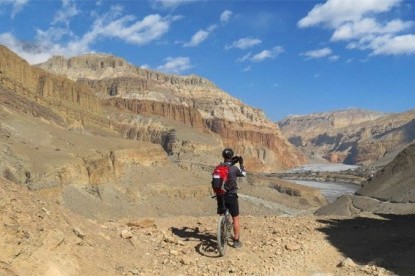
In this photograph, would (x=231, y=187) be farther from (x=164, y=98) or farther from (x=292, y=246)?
(x=164, y=98)

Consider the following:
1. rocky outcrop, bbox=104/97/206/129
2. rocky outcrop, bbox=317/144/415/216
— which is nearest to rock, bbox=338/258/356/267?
rocky outcrop, bbox=317/144/415/216

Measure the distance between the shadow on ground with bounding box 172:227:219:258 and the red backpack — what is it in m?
1.19

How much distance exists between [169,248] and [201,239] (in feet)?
3.22

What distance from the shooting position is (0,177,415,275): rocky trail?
27.6 feet

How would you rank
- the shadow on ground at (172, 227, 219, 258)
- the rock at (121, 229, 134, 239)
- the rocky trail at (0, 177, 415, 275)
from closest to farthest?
the rocky trail at (0, 177, 415, 275) < the shadow on ground at (172, 227, 219, 258) < the rock at (121, 229, 134, 239)

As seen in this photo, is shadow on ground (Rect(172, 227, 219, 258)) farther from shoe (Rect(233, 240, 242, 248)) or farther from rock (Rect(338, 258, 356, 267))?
rock (Rect(338, 258, 356, 267))

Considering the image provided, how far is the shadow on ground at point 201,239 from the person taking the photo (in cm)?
1047

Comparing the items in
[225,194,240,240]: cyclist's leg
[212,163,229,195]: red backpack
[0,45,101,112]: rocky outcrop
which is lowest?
[225,194,240,240]: cyclist's leg

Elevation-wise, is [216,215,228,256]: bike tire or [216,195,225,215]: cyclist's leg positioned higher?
[216,195,225,215]: cyclist's leg

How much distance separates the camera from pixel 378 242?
38.4 ft

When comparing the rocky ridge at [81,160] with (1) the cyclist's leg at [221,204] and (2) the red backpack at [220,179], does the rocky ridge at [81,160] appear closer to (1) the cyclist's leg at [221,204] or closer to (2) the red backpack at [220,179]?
(1) the cyclist's leg at [221,204]

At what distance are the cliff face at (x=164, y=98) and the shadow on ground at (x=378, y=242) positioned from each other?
133m

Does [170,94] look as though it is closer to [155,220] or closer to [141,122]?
[141,122]

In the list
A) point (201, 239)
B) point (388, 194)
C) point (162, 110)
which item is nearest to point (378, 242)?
point (201, 239)
